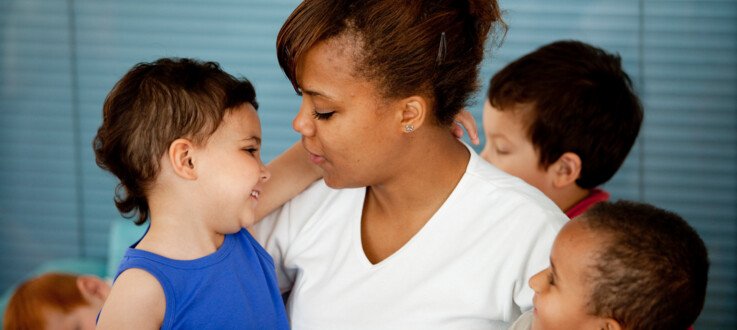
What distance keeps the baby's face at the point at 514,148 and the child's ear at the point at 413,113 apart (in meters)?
0.60

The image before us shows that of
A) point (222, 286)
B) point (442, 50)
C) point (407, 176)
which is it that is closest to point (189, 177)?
point (222, 286)

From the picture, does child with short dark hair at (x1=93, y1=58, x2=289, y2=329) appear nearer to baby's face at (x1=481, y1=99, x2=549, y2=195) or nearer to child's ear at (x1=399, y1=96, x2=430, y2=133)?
child's ear at (x1=399, y1=96, x2=430, y2=133)

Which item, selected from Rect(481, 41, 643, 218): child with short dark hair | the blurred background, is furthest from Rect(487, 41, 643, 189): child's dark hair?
the blurred background

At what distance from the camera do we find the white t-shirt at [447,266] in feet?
5.11

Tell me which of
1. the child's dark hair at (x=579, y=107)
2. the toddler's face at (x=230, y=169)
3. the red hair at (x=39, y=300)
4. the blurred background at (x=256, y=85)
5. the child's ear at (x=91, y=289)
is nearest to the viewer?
the toddler's face at (x=230, y=169)

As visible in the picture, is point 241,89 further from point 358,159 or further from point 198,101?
point 358,159

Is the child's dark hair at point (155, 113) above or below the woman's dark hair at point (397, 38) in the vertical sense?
below

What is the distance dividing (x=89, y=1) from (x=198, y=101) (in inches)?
89.6

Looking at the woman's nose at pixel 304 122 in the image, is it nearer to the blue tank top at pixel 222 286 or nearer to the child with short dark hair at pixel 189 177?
the child with short dark hair at pixel 189 177

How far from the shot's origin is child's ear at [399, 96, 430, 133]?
1588mm

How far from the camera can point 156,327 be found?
1.49 meters

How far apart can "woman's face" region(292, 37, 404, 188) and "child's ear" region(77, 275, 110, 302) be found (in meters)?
1.06

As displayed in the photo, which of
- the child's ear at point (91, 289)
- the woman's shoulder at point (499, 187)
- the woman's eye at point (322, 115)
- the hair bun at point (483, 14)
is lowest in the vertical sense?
the child's ear at point (91, 289)

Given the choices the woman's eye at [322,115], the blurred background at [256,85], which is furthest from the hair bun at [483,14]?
the blurred background at [256,85]
